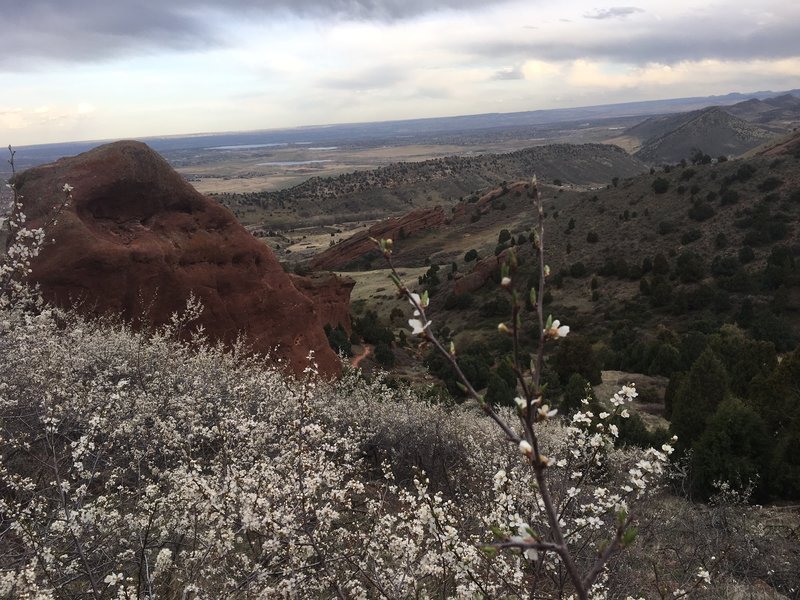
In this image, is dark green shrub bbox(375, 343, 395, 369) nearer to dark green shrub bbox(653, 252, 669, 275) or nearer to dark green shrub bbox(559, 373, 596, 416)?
dark green shrub bbox(559, 373, 596, 416)

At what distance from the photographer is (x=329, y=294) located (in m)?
30.4

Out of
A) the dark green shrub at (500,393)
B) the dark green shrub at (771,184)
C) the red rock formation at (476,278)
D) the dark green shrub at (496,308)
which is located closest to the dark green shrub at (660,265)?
the dark green shrub at (496,308)

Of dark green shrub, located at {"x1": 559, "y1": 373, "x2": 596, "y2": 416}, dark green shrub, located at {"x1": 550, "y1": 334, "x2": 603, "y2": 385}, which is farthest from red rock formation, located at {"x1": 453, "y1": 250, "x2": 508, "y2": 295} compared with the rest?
dark green shrub, located at {"x1": 559, "y1": 373, "x2": 596, "y2": 416}

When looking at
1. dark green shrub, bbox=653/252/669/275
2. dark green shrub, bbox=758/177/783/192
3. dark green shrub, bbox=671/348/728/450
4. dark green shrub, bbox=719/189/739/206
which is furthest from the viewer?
dark green shrub, bbox=719/189/739/206

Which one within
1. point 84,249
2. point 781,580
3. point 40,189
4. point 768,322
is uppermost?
point 40,189

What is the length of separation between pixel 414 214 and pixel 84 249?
61599 millimetres

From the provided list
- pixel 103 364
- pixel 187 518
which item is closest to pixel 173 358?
pixel 103 364

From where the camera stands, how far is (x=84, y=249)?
1565 cm

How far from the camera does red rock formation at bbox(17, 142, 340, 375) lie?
1564 cm

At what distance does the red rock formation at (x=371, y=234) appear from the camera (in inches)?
2559

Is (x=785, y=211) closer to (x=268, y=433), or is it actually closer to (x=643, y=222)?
(x=643, y=222)

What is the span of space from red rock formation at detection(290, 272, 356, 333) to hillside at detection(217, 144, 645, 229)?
65785mm

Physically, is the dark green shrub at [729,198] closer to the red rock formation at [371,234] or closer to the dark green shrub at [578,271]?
the dark green shrub at [578,271]

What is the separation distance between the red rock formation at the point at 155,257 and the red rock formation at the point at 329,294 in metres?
8.13
